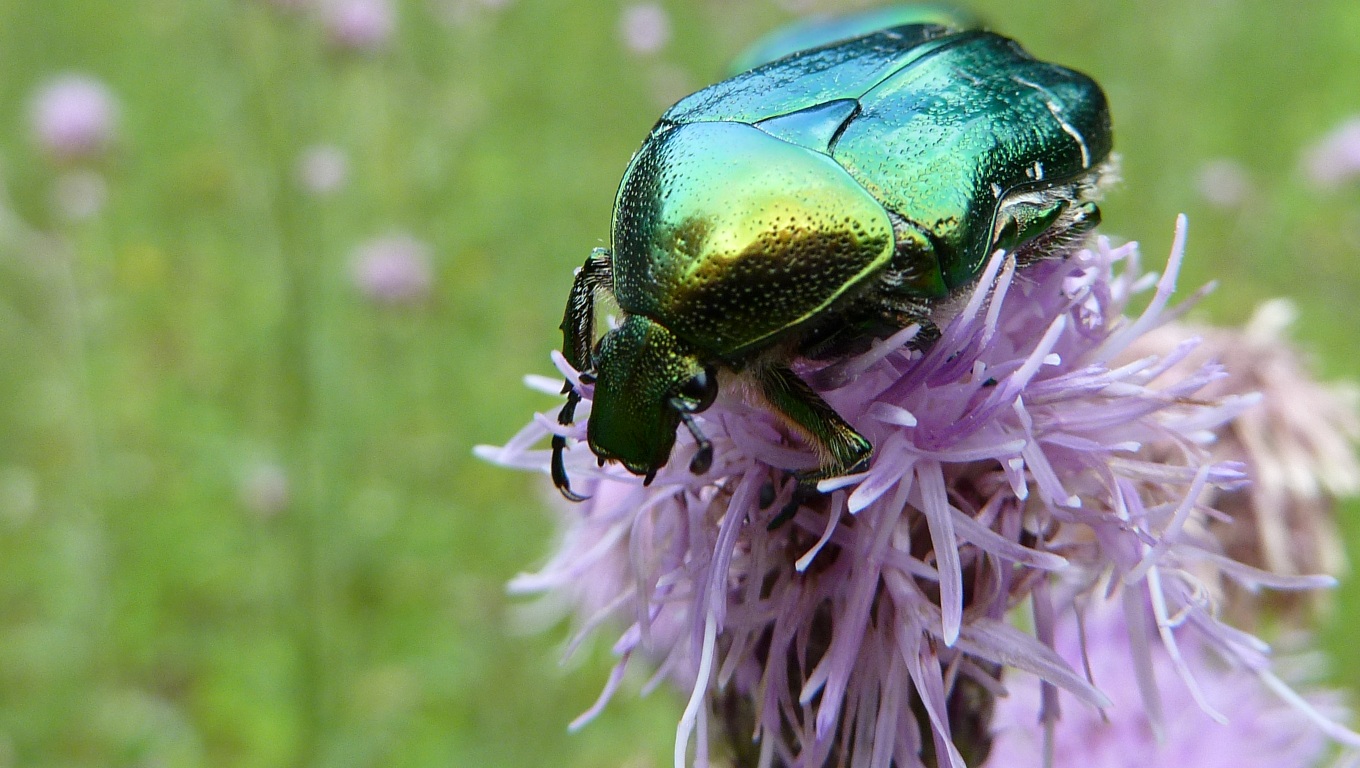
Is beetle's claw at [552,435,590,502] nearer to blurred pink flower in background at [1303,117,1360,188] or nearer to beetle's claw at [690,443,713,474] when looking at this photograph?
beetle's claw at [690,443,713,474]

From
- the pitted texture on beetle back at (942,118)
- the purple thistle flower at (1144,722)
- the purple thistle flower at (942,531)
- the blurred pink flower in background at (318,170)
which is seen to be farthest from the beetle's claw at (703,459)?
the blurred pink flower in background at (318,170)

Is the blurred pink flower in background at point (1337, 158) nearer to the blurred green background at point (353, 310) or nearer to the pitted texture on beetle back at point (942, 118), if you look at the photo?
the blurred green background at point (353, 310)

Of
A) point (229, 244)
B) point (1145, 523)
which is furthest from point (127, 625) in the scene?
point (1145, 523)

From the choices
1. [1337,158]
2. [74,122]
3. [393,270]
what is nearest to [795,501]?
[393,270]

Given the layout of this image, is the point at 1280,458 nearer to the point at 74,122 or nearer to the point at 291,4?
the point at 291,4

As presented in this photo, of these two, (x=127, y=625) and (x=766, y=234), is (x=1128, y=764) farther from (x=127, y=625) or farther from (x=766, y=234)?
(x=127, y=625)

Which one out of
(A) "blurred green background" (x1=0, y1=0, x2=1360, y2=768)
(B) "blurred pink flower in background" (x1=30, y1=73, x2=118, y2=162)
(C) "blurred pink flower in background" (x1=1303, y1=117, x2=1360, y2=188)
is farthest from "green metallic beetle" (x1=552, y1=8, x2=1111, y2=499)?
(C) "blurred pink flower in background" (x1=1303, y1=117, x2=1360, y2=188)
